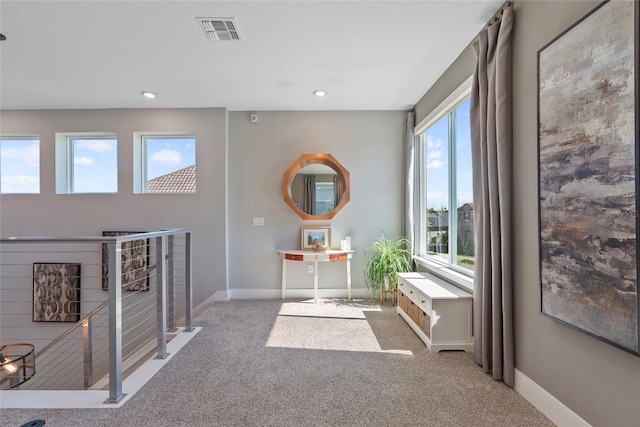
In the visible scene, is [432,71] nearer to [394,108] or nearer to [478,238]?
[394,108]

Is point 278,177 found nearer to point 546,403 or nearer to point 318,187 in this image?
point 318,187

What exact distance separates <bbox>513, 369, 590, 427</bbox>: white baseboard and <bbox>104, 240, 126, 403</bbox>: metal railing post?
242cm

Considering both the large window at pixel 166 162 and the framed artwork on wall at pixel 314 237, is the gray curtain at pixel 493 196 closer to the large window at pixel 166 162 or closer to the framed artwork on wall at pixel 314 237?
the framed artwork on wall at pixel 314 237

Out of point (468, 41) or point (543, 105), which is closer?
point (543, 105)

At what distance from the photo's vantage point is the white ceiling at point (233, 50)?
210 centimetres

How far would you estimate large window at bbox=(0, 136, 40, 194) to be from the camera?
426 cm

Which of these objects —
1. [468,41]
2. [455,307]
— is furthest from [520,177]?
[468,41]

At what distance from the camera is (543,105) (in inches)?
64.2

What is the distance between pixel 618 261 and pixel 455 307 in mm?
1379

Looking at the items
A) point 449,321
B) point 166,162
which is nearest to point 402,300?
point 449,321

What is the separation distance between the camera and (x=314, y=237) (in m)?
4.16

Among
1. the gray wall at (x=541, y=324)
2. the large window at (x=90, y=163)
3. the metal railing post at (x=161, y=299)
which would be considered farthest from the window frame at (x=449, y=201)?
the large window at (x=90, y=163)

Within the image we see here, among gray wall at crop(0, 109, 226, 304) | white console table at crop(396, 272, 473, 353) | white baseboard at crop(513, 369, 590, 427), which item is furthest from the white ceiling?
white baseboard at crop(513, 369, 590, 427)

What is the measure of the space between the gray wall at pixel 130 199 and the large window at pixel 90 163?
0.17 metres
